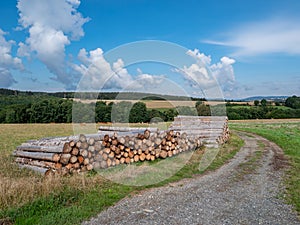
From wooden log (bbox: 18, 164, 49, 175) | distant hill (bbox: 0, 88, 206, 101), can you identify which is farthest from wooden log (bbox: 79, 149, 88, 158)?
distant hill (bbox: 0, 88, 206, 101)

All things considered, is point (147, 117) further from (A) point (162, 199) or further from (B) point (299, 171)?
(A) point (162, 199)

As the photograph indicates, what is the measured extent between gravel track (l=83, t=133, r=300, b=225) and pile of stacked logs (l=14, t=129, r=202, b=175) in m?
2.90

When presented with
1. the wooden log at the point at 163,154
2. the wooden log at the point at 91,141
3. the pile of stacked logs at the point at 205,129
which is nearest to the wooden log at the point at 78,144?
the wooden log at the point at 91,141

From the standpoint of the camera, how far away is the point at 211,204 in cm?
612

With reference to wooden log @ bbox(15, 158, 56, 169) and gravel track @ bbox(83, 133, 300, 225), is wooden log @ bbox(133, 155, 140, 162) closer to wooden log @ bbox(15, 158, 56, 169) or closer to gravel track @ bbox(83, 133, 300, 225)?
gravel track @ bbox(83, 133, 300, 225)

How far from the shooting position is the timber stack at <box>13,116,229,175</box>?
8.65 meters

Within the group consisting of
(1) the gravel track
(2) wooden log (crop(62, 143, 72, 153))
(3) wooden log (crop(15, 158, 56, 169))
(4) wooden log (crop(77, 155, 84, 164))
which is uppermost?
(2) wooden log (crop(62, 143, 72, 153))

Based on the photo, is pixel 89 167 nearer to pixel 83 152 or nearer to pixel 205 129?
pixel 83 152

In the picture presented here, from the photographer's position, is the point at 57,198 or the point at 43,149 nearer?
the point at 57,198

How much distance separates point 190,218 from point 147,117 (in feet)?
88.9

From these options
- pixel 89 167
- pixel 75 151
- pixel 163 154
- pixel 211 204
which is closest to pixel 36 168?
pixel 75 151

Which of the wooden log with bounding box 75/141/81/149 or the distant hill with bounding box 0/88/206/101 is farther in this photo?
the distant hill with bounding box 0/88/206/101

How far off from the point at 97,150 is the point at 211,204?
474cm

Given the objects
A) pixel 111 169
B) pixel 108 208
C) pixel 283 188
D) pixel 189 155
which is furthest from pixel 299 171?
pixel 108 208
